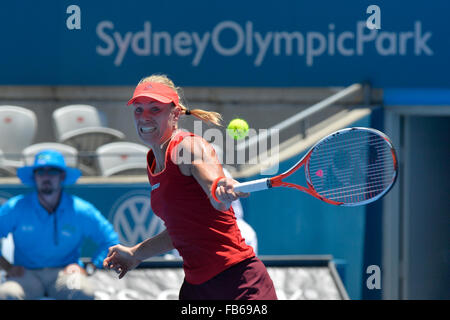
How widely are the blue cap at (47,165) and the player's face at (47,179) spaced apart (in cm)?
3

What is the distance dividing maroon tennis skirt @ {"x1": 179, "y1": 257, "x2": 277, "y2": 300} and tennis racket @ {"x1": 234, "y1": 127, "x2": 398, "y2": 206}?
31cm

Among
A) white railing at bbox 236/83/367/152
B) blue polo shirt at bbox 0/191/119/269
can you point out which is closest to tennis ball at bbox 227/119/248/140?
white railing at bbox 236/83/367/152

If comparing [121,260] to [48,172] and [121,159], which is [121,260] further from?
[121,159]

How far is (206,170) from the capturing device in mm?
2430

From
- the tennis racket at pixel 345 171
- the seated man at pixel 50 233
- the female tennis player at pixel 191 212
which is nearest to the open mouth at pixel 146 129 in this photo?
the female tennis player at pixel 191 212

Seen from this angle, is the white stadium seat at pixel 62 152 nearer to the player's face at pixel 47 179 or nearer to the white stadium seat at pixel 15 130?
the white stadium seat at pixel 15 130

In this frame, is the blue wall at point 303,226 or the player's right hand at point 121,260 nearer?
the player's right hand at point 121,260

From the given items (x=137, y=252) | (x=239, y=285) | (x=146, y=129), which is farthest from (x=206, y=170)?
(x=137, y=252)

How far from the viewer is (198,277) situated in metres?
2.64

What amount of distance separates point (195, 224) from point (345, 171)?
4.60 ft

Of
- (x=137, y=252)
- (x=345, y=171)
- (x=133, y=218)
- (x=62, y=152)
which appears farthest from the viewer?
(x=62, y=152)

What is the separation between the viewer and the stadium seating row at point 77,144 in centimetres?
579

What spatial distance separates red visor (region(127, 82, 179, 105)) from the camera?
2635 mm
